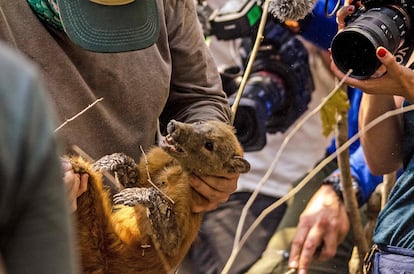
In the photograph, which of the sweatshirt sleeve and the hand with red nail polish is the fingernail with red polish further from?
the sweatshirt sleeve

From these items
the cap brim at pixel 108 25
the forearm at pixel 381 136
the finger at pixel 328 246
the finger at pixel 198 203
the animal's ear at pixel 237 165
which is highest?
the cap brim at pixel 108 25

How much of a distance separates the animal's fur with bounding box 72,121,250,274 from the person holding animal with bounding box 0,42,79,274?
55 centimetres

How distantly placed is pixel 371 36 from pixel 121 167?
0.42 metres

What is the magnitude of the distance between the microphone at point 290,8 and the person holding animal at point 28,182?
876mm

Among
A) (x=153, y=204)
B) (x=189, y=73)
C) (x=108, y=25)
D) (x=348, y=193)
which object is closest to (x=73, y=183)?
(x=153, y=204)

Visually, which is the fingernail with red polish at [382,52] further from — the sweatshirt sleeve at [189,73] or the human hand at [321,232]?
the human hand at [321,232]

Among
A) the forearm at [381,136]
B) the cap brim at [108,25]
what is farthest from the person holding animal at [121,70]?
the forearm at [381,136]

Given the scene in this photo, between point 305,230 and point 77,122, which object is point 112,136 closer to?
point 77,122

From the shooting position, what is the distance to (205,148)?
3.83 ft

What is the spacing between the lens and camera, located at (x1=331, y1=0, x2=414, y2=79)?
1.18 m

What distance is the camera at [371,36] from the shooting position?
1.18m

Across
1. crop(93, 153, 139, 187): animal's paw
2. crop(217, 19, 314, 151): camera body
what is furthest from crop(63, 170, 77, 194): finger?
crop(217, 19, 314, 151): camera body

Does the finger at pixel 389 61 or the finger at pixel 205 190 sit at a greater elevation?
the finger at pixel 389 61

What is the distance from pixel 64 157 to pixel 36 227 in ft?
1.92
